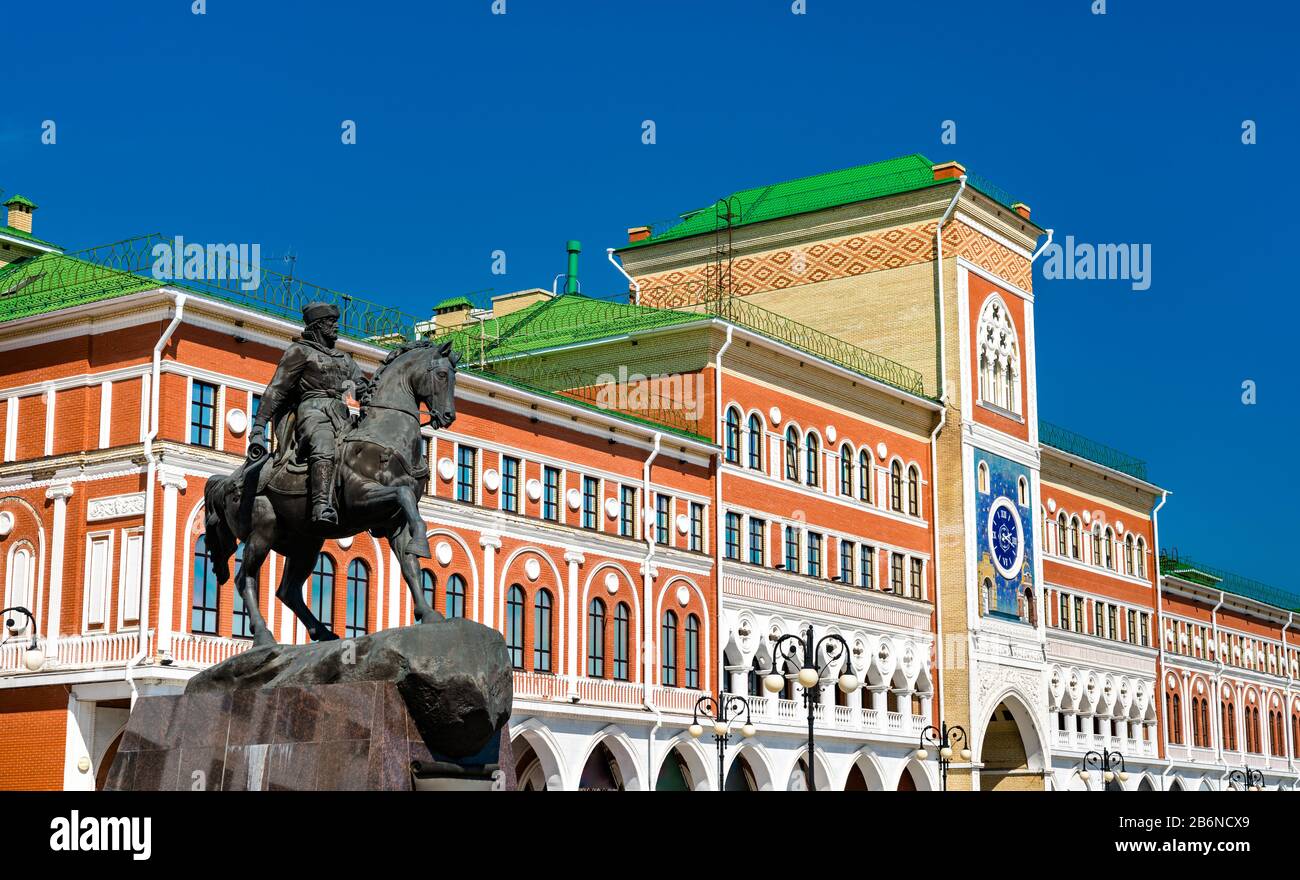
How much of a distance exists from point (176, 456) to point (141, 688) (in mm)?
4119

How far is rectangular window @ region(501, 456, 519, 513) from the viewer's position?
40312mm

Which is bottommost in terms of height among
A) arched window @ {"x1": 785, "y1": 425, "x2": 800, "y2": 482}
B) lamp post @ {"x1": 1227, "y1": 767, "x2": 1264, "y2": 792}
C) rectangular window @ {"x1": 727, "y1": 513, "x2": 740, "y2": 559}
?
lamp post @ {"x1": 1227, "y1": 767, "x2": 1264, "y2": 792}

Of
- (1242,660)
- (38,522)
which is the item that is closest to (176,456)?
(38,522)

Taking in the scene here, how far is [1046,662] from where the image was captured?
194ft

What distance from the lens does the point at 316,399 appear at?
16688 millimetres

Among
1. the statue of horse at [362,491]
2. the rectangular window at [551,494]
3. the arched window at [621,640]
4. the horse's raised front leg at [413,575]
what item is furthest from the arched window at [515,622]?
the horse's raised front leg at [413,575]

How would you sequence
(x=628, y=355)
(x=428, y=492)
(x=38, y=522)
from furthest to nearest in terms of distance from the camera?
1. (x=628, y=355)
2. (x=428, y=492)
3. (x=38, y=522)

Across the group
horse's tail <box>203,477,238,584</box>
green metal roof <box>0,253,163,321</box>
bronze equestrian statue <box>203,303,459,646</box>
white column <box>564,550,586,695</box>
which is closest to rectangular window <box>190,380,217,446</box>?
green metal roof <box>0,253,163,321</box>

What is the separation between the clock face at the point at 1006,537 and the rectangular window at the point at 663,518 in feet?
49.3

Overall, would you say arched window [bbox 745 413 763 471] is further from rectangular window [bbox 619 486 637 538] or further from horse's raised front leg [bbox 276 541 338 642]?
horse's raised front leg [bbox 276 541 338 642]

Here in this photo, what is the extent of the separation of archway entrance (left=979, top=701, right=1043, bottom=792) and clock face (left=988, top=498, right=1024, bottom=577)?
14.4 ft

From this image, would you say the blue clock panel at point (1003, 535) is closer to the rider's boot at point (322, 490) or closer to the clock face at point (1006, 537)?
the clock face at point (1006, 537)
